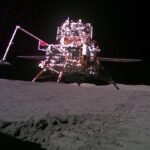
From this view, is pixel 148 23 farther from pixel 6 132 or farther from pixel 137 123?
pixel 6 132

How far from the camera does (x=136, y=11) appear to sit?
827cm

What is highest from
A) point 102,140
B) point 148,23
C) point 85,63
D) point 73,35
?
point 148,23

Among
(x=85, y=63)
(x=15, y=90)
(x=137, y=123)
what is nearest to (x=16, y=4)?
(x=85, y=63)

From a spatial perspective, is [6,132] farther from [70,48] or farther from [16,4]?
[16,4]

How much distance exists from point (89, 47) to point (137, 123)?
260 cm

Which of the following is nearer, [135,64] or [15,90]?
[15,90]

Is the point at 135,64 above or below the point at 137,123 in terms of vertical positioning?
above

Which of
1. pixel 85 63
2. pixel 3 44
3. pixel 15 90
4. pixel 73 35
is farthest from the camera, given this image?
pixel 3 44

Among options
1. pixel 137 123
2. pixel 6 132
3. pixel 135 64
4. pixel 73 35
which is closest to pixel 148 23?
pixel 135 64

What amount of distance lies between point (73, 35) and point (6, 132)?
318 cm

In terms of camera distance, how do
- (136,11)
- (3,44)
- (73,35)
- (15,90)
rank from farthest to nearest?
(136,11) < (3,44) < (73,35) < (15,90)

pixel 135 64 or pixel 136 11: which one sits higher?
pixel 136 11

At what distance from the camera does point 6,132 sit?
187 cm

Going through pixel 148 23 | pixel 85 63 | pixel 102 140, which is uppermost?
pixel 148 23
